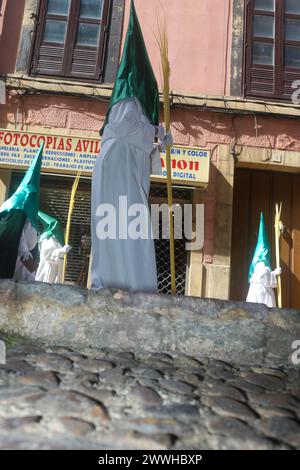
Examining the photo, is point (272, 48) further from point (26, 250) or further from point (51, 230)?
point (26, 250)

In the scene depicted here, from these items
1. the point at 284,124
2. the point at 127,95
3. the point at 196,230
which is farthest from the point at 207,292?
the point at 127,95

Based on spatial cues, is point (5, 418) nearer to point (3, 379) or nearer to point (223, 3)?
point (3, 379)

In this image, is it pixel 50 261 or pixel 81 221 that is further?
pixel 81 221

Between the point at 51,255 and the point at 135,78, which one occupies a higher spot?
the point at 135,78

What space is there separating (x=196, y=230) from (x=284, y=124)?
264 centimetres

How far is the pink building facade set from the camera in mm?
7602

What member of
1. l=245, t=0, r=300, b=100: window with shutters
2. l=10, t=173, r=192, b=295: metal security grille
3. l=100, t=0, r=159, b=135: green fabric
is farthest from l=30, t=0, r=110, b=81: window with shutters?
l=100, t=0, r=159, b=135: green fabric

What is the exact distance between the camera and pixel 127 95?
13.5 ft

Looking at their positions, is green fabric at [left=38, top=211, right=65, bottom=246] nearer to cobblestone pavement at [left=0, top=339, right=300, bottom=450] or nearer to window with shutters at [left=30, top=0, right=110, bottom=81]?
window with shutters at [left=30, top=0, right=110, bottom=81]

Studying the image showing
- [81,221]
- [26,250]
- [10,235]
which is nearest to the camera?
[10,235]

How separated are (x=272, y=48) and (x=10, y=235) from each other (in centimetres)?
630

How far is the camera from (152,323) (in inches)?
116

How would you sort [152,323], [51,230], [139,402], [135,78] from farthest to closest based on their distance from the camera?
[51,230] → [135,78] → [152,323] → [139,402]

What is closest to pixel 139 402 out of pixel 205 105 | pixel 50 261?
pixel 50 261
